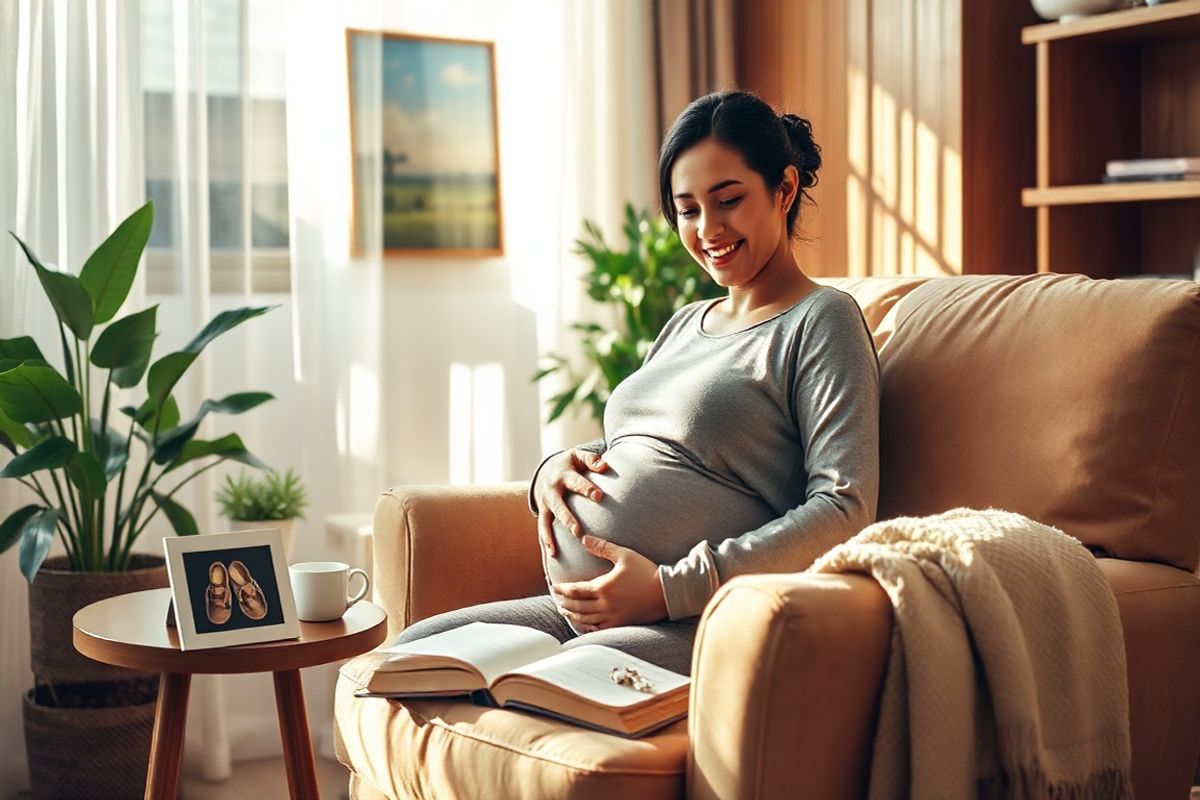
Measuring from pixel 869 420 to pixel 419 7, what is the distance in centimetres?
200

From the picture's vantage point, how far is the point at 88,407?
2473mm

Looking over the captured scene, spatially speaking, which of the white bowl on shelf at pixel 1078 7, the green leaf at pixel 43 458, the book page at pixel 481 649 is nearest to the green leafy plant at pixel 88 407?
the green leaf at pixel 43 458

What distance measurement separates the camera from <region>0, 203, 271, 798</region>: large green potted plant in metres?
2.39

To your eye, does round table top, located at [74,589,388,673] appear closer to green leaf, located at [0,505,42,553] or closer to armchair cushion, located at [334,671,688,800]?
armchair cushion, located at [334,671,688,800]

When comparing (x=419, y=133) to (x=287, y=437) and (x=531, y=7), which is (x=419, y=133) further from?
(x=287, y=437)

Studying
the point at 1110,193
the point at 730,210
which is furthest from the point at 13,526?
the point at 1110,193

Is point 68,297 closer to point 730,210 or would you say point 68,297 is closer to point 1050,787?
point 730,210

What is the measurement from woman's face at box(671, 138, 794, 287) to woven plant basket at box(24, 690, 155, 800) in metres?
1.46

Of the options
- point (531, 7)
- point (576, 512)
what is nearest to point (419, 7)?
point (531, 7)

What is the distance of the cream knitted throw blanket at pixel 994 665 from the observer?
4.23 feet

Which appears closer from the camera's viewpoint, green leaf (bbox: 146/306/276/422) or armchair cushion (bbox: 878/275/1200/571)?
armchair cushion (bbox: 878/275/1200/571)

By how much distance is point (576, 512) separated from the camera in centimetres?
178

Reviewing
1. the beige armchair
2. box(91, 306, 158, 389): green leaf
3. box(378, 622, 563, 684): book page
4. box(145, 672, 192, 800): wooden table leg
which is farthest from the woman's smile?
box(91, 306, 158, 389): green leaf

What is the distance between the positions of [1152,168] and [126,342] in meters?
1.98
